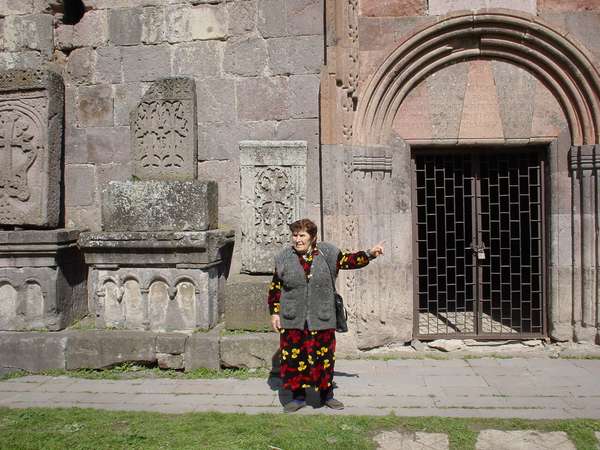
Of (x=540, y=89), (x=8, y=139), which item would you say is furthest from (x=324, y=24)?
(x=8, y=139)

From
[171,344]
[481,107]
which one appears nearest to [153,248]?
[171,344]

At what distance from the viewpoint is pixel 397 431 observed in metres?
3.52

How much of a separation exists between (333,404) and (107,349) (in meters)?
2.28

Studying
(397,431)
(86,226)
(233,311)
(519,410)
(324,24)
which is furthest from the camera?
(86,226)

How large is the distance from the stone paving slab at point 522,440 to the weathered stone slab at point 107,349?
2970mm

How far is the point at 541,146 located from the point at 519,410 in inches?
117

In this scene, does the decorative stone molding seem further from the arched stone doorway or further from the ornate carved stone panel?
the ornate carved stone panel

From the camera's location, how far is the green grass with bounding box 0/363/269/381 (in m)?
4.84

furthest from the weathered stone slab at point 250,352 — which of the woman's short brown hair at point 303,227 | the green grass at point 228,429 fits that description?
the woman's short brown hair at point 303,227

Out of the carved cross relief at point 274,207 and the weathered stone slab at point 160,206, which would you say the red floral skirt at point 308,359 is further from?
the weathered stone slab at point 160,206

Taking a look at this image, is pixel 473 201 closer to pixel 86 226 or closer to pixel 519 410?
pixel 519 410

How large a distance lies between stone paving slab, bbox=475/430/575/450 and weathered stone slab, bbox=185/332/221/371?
2407mm

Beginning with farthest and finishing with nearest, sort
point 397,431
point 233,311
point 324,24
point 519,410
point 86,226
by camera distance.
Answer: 1. point 86,226
2. point 324,24
3. point 233,311
4. point 519,410
5. point 397,431

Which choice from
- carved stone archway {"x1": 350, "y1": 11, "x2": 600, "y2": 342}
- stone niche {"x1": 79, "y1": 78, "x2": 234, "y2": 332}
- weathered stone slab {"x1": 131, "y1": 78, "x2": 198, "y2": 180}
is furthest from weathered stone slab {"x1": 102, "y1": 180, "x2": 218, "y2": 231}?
carved stone archway {"x1": 350, "y1": 11, "x2": 600, "y2": 342}
